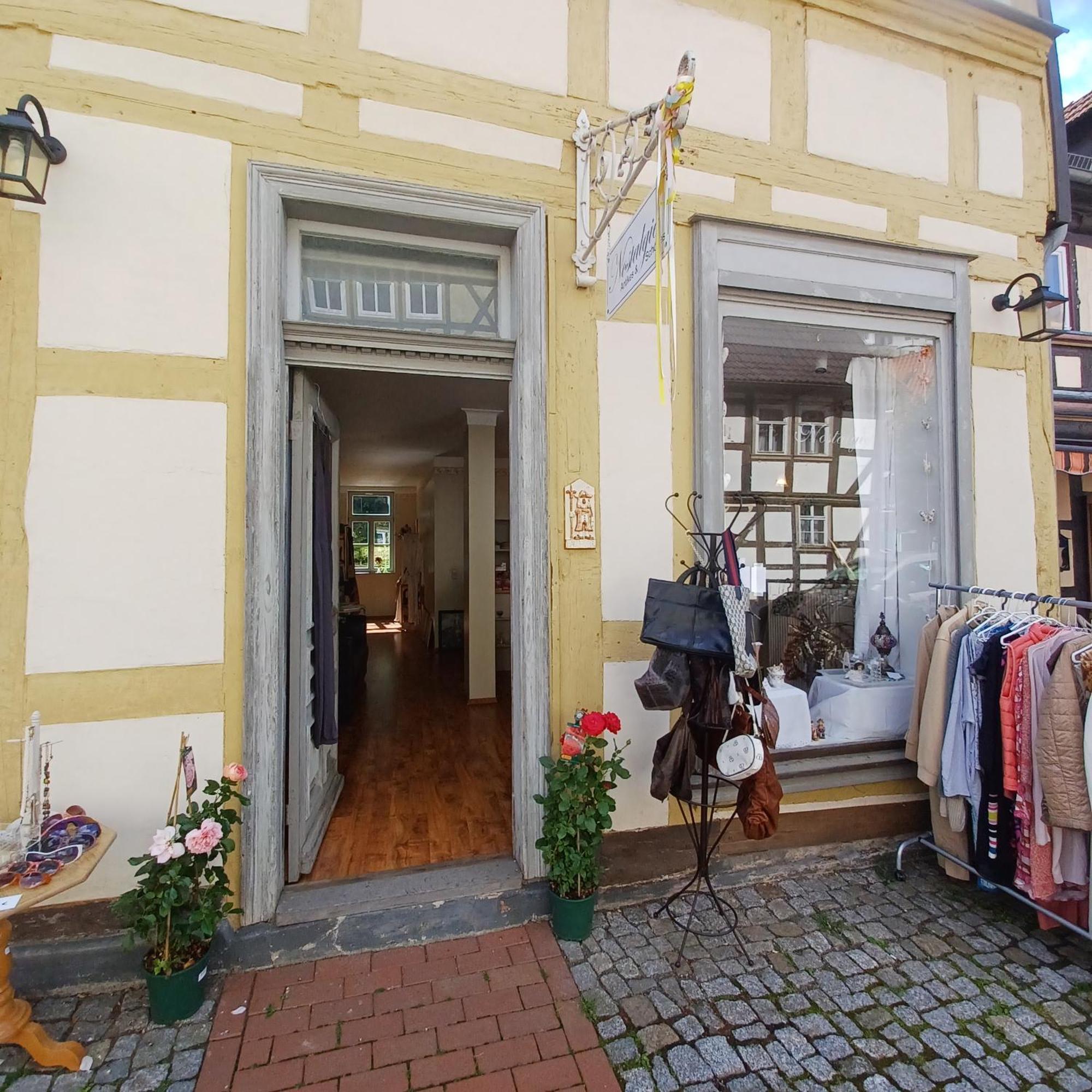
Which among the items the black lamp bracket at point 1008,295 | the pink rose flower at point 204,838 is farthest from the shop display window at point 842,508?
the pink rose flower at point 204,838

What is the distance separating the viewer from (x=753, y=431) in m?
3.45

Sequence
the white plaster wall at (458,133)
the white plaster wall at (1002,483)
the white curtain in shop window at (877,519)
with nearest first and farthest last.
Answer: the white plaster wall at (458,133) → the white plaster wall at (1002,483) → the white curtain in shop window at (877,519)

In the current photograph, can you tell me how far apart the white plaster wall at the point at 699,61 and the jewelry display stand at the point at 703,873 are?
2.87m

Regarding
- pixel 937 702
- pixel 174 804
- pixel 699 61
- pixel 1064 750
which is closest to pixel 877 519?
pixel 937 702

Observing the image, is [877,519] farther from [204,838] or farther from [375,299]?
[204,838]

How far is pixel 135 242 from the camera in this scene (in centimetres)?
225

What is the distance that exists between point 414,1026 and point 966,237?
4586 millimetres

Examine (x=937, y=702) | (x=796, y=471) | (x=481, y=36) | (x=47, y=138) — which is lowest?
(x=937, y=702)

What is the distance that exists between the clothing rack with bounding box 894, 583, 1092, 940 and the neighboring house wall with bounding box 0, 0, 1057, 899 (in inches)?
55.7

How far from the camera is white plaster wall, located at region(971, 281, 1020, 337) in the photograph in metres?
3.44

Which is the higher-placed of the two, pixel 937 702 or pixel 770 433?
pixel 770 433

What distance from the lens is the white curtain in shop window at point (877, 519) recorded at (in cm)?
A: 356

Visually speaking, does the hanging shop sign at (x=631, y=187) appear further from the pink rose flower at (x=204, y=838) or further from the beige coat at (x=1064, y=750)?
the pink rose flower at (x=204, y=838)

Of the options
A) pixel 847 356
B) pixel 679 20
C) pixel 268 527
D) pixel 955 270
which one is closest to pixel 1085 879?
pixel 847 356
